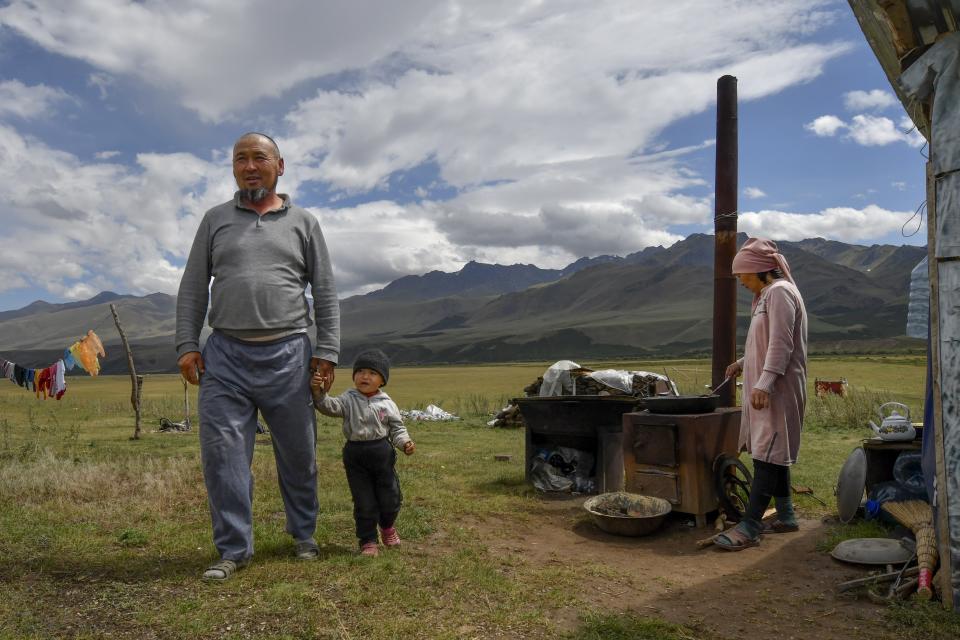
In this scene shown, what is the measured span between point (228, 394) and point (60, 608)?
1.33 m

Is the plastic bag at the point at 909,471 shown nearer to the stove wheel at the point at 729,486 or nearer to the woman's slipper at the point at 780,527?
the woman's slipper at the point at 780,527

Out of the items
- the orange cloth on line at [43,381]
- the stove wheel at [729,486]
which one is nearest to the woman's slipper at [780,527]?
the stove wheel at [729,486]

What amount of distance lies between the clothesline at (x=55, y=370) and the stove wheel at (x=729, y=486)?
1262 cm

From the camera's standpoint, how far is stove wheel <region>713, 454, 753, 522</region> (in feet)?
17.7

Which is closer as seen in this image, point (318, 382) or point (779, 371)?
point (318, 382)

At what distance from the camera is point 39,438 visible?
467 inches

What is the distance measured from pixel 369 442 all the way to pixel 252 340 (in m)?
0.99

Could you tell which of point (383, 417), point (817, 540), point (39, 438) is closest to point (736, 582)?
point (817, 540)

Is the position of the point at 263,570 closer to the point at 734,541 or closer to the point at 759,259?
the point at 734,541

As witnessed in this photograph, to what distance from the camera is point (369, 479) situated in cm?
434

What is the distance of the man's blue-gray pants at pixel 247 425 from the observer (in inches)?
152

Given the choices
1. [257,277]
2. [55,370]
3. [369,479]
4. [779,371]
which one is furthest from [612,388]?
[55,370]

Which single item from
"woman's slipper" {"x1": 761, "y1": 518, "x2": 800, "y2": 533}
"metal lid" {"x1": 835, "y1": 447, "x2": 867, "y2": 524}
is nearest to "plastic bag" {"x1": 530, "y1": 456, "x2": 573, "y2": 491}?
"woman's slipper" {"x1": 761, "y1": 518, "x2": 800, "y2": 533}

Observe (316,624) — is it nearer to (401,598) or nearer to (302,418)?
(401,598)
